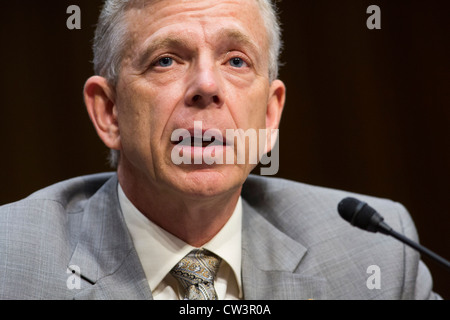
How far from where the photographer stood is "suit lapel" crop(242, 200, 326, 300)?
5.61 feet

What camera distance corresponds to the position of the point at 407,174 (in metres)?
2.67

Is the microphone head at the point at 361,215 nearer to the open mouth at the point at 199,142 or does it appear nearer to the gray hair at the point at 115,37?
the open mouth at the point at 199,142

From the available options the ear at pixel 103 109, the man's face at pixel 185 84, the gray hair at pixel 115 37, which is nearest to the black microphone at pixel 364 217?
the man's face at pixel 185 84

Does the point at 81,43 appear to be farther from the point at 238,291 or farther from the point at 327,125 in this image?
the point at 238,291

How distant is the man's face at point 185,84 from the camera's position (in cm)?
150

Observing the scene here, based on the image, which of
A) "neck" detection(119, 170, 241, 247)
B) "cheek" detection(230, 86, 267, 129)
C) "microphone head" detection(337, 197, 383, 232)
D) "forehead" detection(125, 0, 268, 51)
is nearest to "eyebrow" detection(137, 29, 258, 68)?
"forehead" detection(125, 0, 268, 51)

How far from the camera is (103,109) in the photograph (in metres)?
1.71

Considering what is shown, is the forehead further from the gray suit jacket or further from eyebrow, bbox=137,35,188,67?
the gray suit jacket

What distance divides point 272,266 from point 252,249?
0.09m

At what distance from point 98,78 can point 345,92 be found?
1.33m

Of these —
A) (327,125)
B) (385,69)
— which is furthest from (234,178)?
(385,69)

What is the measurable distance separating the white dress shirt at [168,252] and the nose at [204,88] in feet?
1.37

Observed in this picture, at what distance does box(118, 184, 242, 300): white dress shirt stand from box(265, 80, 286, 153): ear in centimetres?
28

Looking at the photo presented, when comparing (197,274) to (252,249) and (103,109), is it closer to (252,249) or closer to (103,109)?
(252,249)
